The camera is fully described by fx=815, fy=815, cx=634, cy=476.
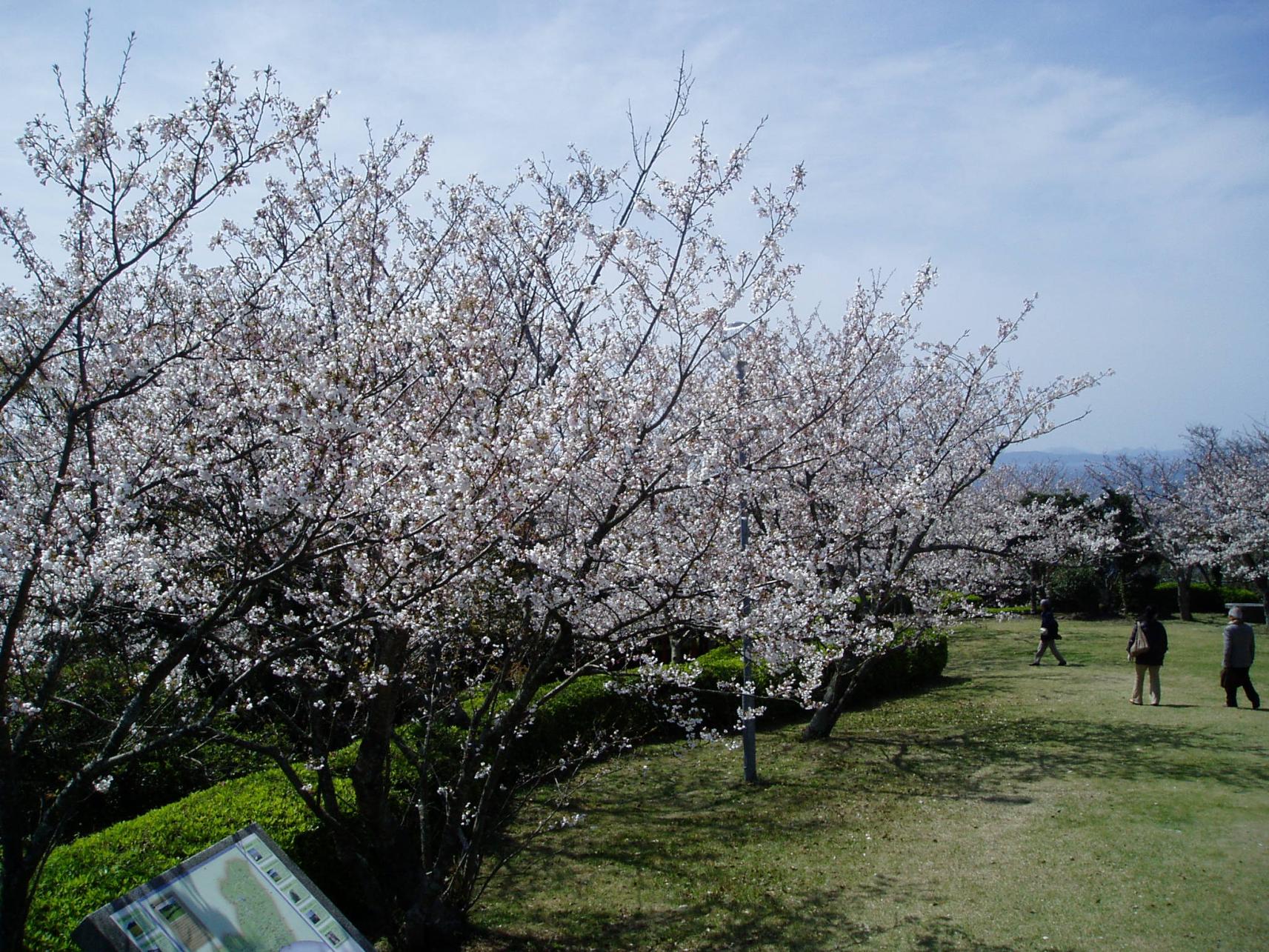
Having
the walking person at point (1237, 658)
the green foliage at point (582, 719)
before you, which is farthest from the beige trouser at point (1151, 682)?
the green foliage at point (582, 719)

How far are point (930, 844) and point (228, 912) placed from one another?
5742mm

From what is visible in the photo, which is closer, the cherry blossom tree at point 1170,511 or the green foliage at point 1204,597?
the cherry blossom tree at point 1170,511

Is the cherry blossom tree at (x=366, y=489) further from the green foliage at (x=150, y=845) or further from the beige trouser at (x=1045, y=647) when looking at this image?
the beige trouser at (x=1045, y=647)

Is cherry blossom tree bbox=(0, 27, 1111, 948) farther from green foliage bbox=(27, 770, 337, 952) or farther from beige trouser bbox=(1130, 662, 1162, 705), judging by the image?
beige trouser bbox=(1130, 662, 1162, 705)

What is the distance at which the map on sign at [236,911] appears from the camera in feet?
10.2

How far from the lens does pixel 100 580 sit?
152 inches

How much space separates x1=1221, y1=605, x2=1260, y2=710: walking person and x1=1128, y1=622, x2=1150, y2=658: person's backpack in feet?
2.92

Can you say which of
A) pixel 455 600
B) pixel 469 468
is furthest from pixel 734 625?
pixel 469 468

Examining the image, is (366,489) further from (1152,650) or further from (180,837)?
(1152,650)

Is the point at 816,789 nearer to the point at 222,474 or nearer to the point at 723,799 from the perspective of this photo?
the point at 723,799

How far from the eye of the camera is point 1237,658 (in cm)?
1063

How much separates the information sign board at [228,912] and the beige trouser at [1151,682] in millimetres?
11314

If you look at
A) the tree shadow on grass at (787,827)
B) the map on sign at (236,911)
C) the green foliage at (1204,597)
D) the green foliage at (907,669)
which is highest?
the map on sign at (236,911)

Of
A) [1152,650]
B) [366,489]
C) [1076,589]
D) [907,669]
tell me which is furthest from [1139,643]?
[1076,589]
